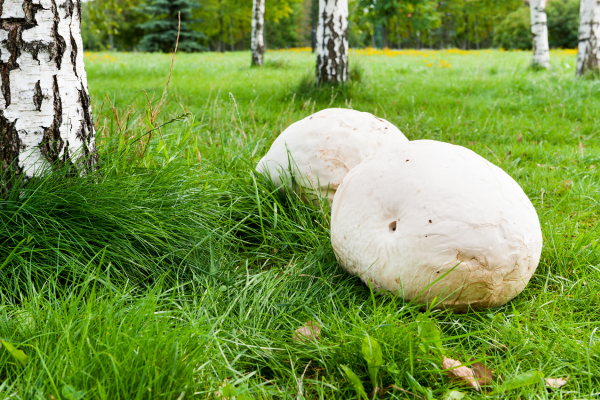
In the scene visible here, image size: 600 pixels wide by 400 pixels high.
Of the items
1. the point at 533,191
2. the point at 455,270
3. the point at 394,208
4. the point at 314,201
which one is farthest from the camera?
the point at 533,191

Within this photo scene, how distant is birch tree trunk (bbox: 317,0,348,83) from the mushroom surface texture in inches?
139

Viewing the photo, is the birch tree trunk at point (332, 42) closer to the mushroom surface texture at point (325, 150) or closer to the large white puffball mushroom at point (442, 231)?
the mushroom surface texture at point (325, 150)

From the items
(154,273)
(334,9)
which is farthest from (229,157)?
(334,9)

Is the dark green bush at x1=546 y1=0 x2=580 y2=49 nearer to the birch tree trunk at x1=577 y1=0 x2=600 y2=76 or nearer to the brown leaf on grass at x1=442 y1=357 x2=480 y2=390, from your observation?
the birch tree trunk at x1=577 y1=0 x2=600 y2=76

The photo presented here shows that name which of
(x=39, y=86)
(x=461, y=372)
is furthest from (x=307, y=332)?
(x=39, y=86)

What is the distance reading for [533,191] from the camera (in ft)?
9.84

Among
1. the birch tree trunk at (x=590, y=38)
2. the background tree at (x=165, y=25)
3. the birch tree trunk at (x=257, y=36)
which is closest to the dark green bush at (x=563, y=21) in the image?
the background tree at (x=165, y=25)

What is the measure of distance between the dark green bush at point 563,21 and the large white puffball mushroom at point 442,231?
3671 cm

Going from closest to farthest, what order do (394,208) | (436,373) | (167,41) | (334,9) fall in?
(436,373) < (394,208) < (334,9) < (167,41)

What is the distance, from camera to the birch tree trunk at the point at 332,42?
19.3 ft

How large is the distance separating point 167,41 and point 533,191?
99.6ft

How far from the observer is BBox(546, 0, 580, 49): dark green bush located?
31.1 m

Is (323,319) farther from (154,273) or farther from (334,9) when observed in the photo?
(334,9)

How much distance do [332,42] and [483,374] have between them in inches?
209
